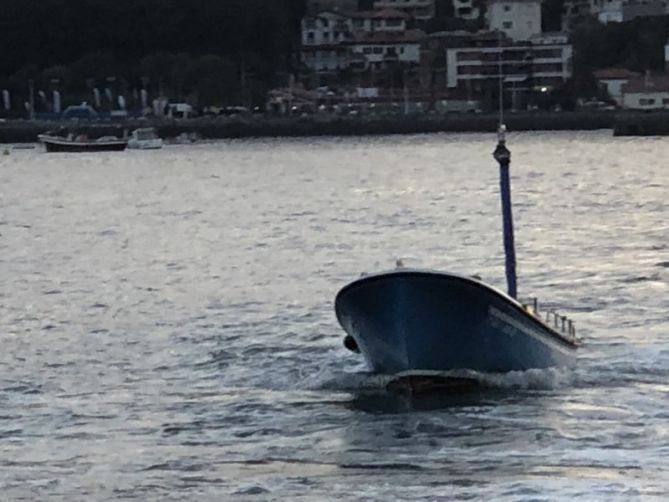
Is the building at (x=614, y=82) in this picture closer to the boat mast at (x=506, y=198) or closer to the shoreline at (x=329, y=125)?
the shoreline at (x=329, y=125)

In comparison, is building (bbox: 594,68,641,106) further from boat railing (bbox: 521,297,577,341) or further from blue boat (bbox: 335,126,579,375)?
blue boat (bbox: 335,126,579,375)

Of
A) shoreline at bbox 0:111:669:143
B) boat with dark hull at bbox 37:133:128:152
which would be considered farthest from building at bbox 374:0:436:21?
boat with dark hull at bbox 37:133:128:152

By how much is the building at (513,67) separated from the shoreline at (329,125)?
24.0 feet

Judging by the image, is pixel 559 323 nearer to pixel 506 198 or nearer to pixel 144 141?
pixel 506 198

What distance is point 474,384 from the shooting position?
16.0 m

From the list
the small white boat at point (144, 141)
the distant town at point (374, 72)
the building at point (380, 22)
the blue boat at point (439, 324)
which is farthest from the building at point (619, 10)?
the blue boat at point (439, 324)

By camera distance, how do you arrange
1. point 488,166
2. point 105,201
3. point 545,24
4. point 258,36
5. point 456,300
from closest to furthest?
point 456,300 < point 105,201 < point 488,166 < point 258,36 < point 545,24

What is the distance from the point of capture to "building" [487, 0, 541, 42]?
115 m

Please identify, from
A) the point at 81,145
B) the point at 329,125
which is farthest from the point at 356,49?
the point at 81,145

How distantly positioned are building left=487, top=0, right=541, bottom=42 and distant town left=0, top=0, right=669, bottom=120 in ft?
0.18

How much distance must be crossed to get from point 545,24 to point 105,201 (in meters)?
76.1

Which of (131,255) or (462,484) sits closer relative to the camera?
(462,484)

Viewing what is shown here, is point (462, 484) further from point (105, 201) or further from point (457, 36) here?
point (457, 36)

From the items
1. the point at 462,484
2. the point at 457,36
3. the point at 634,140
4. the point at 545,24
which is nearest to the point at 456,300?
the point at 462,484
